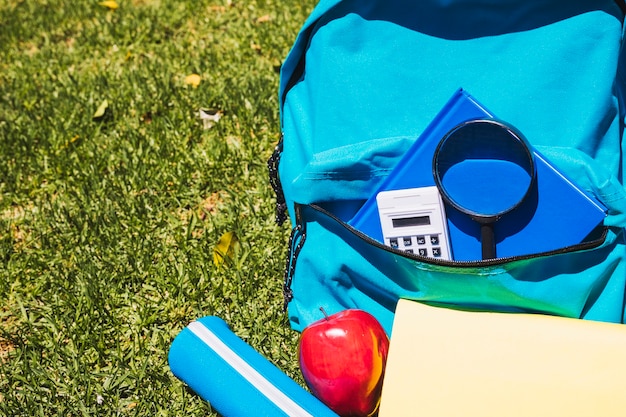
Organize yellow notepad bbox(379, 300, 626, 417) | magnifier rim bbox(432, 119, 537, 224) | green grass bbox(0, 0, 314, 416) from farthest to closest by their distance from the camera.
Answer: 1. green grass bbox(0, 0, 314, 416)
2. magnifier rim bbox(432, 119, 537, 224)
3. yellow notepad bbox(379, 300, 626, 417)

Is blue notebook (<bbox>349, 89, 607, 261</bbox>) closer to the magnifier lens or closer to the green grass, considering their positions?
the magnifier lens

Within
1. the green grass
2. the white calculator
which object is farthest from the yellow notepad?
the green grass

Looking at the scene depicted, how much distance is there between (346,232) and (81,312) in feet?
2.57

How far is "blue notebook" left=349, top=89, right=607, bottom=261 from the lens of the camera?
5.05ft

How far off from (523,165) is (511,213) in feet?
0.35

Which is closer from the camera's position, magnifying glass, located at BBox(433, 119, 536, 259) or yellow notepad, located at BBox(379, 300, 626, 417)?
yellow notepad, located at BBox(379, 300, 626, 417)

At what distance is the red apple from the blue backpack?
17 centimetres

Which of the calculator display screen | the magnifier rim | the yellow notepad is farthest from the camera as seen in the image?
the calculator display screen

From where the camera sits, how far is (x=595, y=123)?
1599 mm

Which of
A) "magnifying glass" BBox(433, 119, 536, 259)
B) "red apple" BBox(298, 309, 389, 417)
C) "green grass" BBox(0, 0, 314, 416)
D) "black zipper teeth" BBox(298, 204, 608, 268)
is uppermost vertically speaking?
"magnifying glass" BBox(433, 119, 536, 259)

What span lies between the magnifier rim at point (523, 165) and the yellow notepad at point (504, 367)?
21 cm

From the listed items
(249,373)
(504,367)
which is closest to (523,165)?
A: (504,367)

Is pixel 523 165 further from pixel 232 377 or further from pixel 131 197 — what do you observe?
pixel 131 197

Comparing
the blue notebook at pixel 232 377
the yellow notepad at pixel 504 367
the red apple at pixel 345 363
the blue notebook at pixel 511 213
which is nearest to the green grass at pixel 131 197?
the blue notebook at pixel 232 377
